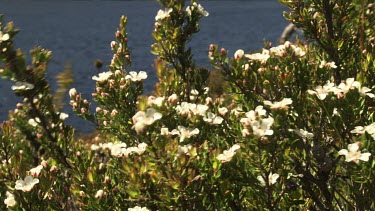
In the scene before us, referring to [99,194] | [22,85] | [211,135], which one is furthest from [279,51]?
[22,85]

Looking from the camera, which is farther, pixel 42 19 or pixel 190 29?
pixel 42 19

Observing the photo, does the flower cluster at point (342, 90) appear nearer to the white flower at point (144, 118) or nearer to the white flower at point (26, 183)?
the white flower at point (144, 118)

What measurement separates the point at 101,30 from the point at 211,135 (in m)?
24.6

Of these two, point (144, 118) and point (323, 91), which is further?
point (323, 91)

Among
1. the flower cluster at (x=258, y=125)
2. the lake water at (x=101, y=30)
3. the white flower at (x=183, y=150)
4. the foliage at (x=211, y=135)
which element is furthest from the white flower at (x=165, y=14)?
the lake water at (x=101, y=30)

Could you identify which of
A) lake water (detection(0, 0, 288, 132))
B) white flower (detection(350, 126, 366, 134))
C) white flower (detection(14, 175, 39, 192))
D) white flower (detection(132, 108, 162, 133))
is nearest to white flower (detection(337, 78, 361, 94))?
white flower (detection(350, 126, 366, 134))

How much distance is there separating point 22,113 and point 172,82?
3.26 feet

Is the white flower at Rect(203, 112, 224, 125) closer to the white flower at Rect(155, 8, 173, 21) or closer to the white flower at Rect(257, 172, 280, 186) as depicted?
the white flower at Rect(257, 172, 280, 186)

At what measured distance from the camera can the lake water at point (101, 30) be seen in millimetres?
21359

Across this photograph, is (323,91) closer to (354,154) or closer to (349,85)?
(349,85)

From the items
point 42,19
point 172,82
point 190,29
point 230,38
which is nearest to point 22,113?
point 172,82

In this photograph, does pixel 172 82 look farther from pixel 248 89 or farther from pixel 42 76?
pixel 42 76

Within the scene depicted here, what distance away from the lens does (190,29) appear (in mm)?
3939

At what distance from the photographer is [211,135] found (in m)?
2.89
